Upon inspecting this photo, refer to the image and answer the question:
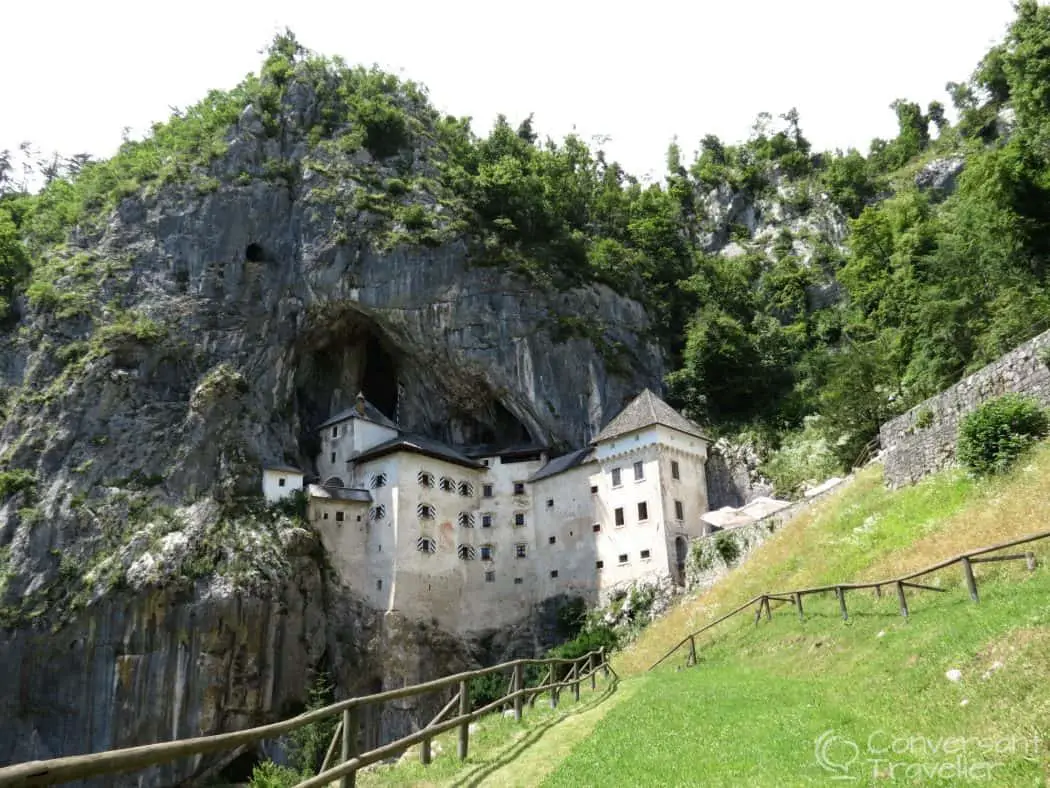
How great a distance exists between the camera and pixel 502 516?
157 feet

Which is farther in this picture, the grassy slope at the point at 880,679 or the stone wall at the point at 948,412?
the stone wall at the point at 948,412

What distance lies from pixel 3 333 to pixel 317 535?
91.0 feet

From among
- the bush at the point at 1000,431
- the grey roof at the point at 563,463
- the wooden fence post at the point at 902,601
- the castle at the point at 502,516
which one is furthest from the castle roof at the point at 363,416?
the wooden fence post at the point at 902,601

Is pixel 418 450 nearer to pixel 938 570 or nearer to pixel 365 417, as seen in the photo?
pixel 365 417

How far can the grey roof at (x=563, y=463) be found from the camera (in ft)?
152

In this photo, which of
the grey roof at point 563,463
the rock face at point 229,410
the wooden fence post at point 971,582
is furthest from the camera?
the grey roof at point 563,463

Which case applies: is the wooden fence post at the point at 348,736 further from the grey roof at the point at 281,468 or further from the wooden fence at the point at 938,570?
the grey roof at the point at 281,468

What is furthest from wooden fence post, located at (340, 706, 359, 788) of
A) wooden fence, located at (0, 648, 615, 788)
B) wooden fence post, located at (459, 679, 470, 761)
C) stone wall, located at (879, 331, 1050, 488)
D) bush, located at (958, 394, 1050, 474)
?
stone wall, located at (879, 331, 1050, 488)

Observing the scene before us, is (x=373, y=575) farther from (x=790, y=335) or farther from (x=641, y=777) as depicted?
(x=641, y=777)

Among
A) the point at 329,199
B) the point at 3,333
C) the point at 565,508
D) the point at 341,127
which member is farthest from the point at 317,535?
the point at 341,127

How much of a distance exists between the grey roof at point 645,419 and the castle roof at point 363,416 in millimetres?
13409

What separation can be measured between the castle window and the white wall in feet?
31.9

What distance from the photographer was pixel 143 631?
38.4m
